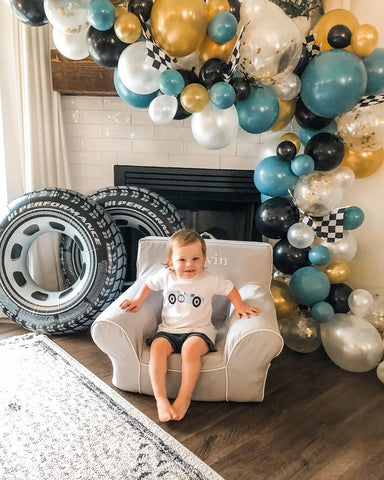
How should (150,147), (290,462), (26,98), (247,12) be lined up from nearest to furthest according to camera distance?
(290,462), (247,12), (26,98), (150,147)

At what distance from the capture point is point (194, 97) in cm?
177

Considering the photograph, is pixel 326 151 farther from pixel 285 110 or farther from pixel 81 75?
pixel 81 75

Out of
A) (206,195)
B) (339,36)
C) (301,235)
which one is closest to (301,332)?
(301,235)

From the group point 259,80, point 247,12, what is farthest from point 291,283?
point 247,12

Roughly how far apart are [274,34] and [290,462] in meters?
1.75

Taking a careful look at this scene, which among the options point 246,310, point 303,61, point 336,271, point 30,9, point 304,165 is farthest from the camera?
point 336,271

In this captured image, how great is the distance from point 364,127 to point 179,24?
1.06 m

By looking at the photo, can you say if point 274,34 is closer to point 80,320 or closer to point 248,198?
point 248,198

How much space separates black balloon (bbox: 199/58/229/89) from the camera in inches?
69.9

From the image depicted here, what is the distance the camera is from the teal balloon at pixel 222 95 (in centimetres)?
175

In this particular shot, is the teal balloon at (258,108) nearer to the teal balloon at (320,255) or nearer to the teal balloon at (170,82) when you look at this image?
the teal balloon at (170,82)

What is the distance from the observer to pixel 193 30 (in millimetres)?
1664

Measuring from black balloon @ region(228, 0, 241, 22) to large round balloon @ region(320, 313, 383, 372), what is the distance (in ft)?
5.38

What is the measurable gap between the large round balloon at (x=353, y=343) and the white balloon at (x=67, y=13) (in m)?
1.96
